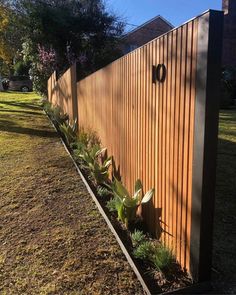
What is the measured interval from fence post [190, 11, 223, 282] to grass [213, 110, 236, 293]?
1.05 ft

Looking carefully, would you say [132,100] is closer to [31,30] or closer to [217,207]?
[217,207]

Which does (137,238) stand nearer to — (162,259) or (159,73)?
(162,259)

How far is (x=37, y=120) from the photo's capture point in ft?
43.9

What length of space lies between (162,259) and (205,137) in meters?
1.03

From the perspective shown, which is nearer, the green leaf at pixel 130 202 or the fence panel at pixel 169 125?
the fence panel at pixel 169 125

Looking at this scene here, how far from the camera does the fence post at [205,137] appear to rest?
229 centimetres

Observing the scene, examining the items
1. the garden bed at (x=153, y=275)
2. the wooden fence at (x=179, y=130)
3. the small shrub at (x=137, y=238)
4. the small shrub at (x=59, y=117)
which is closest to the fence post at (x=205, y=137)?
the wooden fence at (x=179, y=130)

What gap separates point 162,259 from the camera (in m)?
2.77

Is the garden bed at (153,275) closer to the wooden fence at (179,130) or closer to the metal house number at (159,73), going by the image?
the wooden fence at (179,130)

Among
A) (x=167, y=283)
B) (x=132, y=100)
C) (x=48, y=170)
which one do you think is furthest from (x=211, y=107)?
(x=48, y=170)

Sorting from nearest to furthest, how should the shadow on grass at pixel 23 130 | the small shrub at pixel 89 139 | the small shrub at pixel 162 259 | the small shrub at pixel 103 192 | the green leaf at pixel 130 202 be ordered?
the small shrub at pixel 162 259 → the green leaf at pixel 130 202 → the small shrub at pixel 103 192 → the small shrub at pixel 89 139 → the shadow on grass at pixel 23 130

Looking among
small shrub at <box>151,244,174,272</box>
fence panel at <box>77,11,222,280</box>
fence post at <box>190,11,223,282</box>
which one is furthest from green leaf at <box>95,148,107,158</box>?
fence post at <box>190,11,223,282</box>

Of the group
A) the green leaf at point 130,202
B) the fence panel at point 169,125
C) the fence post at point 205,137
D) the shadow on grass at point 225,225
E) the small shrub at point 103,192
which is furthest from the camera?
the small shrub at point 103,192

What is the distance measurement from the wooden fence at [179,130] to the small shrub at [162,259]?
4.1 inches
